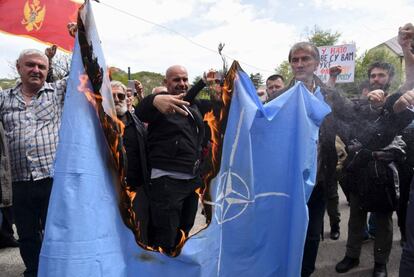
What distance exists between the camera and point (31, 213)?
2.98m

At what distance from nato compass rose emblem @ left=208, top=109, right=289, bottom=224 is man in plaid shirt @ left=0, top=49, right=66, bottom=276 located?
147 cm

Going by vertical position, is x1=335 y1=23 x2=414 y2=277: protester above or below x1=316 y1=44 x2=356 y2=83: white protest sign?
below

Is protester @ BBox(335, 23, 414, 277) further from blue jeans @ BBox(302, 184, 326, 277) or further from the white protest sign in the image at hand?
the white protest sign

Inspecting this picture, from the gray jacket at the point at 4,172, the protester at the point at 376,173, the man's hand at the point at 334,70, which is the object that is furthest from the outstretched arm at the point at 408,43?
the gray jacket at the point at 4,172

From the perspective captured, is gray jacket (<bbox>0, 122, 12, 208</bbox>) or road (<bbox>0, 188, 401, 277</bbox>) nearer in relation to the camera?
gray jacket (<bbox>0, 122, 12, 208</bbox>)

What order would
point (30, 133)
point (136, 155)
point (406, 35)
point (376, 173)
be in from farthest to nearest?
point (376, 173) < point (136, 155) < point (30, 133) < point (406, 35)

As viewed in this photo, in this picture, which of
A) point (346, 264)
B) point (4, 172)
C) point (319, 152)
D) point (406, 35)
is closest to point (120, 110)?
point (4, 172)

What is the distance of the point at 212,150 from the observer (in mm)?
2131

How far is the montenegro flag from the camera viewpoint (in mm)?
3984

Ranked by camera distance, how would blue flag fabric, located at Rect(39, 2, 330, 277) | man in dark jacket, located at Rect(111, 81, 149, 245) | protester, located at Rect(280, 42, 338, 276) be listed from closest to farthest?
blue flag fabric, located at Rect(39, 2, 330, 277) < protester, located at Rect(280, 42, 338, 276) < man in dark jacket, located at Rect(111, 81, 149, 245)

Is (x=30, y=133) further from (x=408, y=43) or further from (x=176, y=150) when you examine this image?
(x=408, y=43)

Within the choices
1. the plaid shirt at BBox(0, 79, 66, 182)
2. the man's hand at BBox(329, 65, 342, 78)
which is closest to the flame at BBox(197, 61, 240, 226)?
the plaid shirt at BBox(0, 79, 66, 182)

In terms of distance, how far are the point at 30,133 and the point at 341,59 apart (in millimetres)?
7771

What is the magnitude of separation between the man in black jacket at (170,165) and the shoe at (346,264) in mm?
1495
